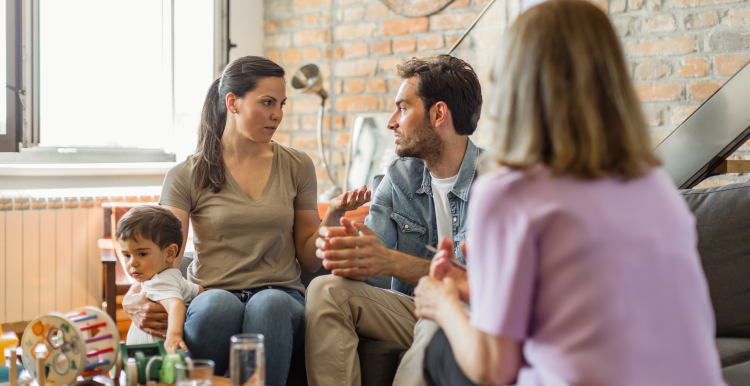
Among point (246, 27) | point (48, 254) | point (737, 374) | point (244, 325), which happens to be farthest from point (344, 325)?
point (246, 27)

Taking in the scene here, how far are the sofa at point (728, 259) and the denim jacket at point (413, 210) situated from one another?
0.60m

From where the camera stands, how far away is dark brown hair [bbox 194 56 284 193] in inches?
68.8

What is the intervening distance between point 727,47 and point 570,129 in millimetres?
1751

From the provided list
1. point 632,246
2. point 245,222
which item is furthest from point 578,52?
point 245,222

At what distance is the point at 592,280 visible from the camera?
2.33 ft

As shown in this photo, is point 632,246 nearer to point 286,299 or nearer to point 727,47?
point 286,299

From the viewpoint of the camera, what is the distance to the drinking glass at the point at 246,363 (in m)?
1.00

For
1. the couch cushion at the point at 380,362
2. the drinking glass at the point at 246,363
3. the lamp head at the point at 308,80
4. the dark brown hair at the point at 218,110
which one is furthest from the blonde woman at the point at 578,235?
the lamp head at the point at 308,80

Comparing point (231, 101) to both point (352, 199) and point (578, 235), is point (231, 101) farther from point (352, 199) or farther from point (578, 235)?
point (578, 235)

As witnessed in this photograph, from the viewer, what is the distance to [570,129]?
74 cm

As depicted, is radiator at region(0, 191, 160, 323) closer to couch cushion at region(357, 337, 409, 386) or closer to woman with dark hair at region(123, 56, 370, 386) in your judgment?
woman with dark hair at region(123, 56, 370, 386)

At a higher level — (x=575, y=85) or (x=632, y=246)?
(x=575, y=85)

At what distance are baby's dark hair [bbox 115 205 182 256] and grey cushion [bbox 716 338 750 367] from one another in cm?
135

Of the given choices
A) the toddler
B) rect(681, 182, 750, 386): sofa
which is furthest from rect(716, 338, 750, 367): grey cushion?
the toddler
